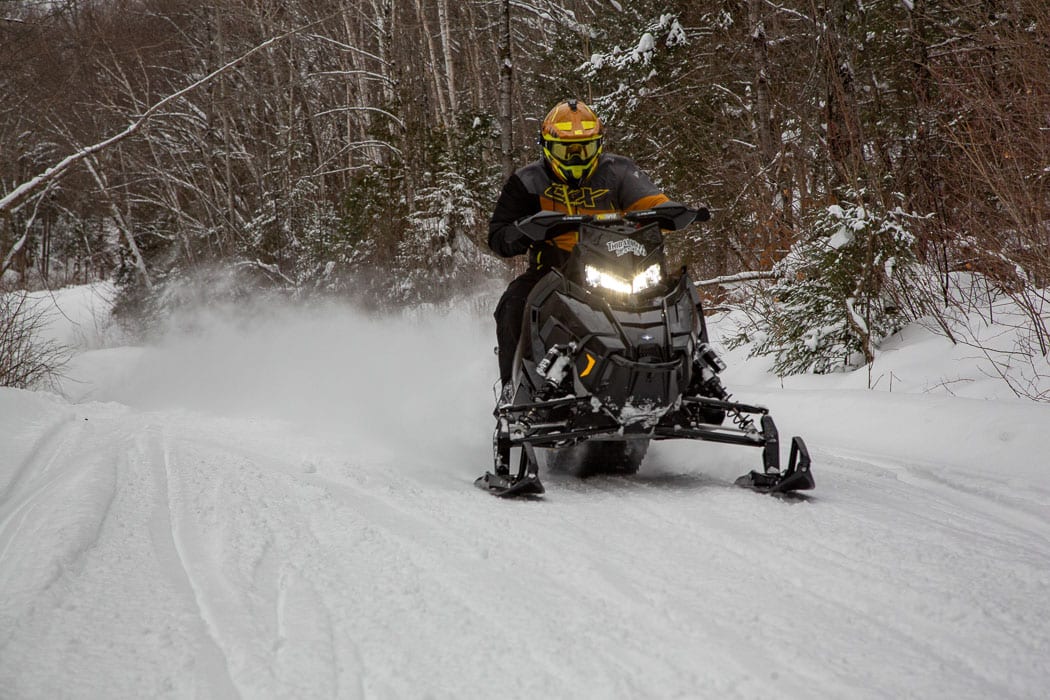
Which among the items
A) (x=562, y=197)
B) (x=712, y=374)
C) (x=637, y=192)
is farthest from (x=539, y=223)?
(x=712, y=374)

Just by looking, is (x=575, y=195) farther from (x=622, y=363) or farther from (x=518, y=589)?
(x=518, y=589)

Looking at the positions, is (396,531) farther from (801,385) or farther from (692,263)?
(692,263)

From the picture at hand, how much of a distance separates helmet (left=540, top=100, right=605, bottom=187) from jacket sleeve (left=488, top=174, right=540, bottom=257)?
0.93 feet

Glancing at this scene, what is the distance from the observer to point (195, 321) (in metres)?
19.3

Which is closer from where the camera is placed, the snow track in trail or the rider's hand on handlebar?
the snow track in trail

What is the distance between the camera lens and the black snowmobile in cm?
Answer: 369

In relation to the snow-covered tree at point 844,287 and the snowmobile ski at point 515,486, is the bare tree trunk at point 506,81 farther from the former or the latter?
the snowmobile ski at point 515,486

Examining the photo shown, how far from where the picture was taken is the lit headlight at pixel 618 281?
12.5 feet

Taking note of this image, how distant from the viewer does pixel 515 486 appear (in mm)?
3693

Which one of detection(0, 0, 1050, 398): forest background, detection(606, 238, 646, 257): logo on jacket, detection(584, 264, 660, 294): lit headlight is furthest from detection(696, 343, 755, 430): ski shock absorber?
detection(0, 0, 1050, 398): forest background

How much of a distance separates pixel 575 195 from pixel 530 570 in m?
2.71

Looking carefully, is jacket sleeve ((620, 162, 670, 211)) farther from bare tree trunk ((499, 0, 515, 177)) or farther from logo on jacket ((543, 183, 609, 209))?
bare tree trunk ((499, 0, 515, 177))

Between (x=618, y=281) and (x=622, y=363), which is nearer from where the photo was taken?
(x=622, y=363)

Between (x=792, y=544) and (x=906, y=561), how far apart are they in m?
0.37
